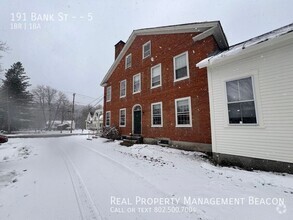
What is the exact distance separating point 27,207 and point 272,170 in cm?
691

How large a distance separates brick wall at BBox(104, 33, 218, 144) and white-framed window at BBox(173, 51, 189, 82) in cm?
26

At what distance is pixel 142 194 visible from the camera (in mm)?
3271

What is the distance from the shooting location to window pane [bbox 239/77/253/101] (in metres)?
5.38

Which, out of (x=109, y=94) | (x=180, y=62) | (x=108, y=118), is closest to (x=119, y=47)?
(x=109, y=94)

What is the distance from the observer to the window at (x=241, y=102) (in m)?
5.32

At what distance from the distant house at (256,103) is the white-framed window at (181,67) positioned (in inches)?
99.7

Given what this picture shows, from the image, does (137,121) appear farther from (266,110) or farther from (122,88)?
(266,110)

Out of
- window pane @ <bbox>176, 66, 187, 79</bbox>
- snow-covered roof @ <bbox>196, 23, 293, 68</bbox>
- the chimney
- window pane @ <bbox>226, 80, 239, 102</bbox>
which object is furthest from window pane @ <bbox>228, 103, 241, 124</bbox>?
the chimney

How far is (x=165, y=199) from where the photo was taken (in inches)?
120

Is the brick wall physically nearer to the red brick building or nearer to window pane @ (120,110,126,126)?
the red brick building

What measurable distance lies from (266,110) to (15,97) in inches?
1486

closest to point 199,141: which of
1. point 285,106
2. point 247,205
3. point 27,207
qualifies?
point 285,106

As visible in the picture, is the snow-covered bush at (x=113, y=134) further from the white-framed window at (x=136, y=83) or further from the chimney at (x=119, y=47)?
the chimney at (x=119, y=47)

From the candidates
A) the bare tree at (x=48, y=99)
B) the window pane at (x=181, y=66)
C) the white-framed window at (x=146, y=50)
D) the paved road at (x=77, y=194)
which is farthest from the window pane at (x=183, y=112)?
the bare tree at (x=48, y=99)
